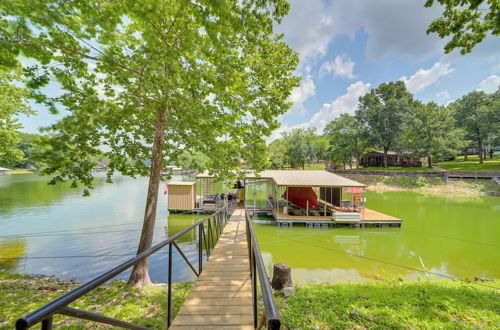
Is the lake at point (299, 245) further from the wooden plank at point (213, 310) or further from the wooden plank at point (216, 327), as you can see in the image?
the wooden plank at point (216, 327)

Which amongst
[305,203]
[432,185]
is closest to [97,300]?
[305,203]

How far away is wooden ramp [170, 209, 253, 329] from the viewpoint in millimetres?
2479

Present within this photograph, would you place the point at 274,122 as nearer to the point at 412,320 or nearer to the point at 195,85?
the point at 195,85

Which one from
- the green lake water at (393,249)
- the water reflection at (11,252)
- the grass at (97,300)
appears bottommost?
the green lake water at (393,249)

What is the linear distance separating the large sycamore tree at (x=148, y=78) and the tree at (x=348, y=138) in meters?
34.9

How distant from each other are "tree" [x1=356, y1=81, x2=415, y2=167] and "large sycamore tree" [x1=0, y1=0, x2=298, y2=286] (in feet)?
117

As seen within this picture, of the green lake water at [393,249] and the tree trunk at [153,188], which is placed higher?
the tree trunk at [153,188]

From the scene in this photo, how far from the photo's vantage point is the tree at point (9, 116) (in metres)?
8.23

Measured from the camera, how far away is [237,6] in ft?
12.9

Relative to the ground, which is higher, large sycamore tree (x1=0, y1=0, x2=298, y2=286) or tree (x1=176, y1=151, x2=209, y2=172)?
large sycamore tree (x1=0, y1=0, x2=298, y2=286)

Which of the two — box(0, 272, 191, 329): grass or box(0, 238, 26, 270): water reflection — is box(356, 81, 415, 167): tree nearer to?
box(0, 272, 191, 329): grass

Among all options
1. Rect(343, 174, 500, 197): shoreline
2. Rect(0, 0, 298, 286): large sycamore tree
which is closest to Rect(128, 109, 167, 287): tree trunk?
Rect(0, 0, 298, 286): large sycamore tree

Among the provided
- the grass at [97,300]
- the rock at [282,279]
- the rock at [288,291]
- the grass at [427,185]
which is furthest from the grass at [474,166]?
the grass at [97,300]

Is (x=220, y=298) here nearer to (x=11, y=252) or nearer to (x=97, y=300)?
(x=97, y=300)
